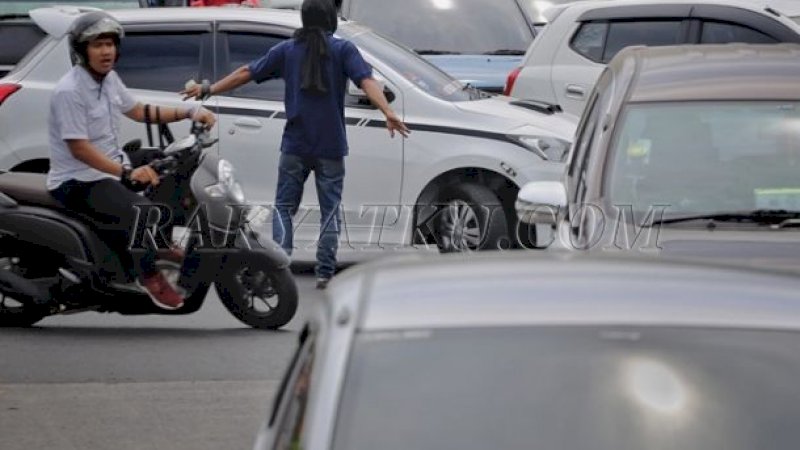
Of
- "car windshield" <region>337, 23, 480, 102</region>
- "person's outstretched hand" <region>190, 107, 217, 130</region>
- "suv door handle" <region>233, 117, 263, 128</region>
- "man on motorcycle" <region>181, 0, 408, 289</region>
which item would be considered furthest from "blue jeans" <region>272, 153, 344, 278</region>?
"person's outstretched hand" <region>190, 107, 217, 130</region>

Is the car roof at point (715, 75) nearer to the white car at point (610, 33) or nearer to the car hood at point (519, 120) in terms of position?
the car hood at point (519, 120)

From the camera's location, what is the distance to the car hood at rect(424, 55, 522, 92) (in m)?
18.3

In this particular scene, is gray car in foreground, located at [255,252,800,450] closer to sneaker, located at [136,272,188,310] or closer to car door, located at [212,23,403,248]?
sneaker, located at [136,272,188,310]

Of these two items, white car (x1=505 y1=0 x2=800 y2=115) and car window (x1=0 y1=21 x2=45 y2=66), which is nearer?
white car (x1=505 y1=0 x2=800 y2=115)

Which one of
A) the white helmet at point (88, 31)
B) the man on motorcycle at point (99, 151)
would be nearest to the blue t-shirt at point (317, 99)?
the man on motorcycle at point (99, 151)

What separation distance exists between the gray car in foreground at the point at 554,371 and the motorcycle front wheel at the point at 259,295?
689 centimetres

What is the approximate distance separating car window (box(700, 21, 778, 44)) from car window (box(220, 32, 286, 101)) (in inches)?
140

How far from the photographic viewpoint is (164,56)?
15.0 m

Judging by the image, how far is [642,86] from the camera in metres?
9.45

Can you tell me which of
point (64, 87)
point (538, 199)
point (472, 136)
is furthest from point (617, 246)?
point (472, 136)

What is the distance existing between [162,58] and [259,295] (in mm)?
3599

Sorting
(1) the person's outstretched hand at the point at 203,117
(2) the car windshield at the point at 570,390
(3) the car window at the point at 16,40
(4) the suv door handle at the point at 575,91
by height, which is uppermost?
(2) the car windshield at the point at 570,390

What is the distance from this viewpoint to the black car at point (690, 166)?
856cm

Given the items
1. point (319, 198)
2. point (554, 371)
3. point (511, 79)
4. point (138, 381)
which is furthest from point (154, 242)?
point (554, 371)
